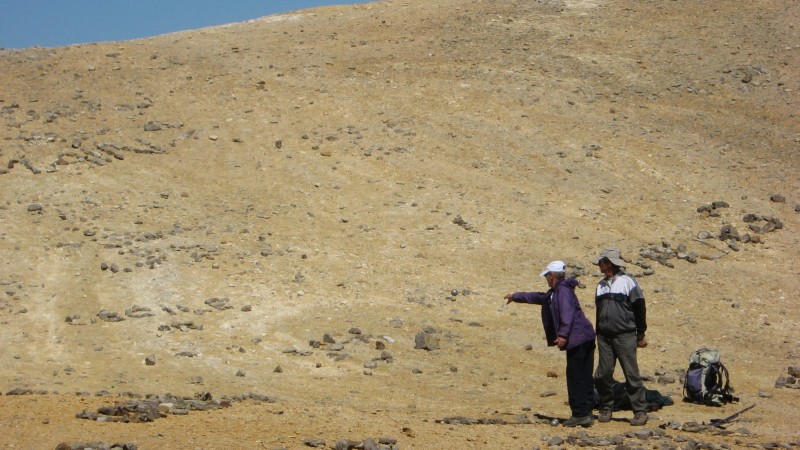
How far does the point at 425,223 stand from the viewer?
649 inches

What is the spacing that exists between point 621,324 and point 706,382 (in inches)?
64.1

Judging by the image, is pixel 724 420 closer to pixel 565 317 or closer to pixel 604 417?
pixel 604 417

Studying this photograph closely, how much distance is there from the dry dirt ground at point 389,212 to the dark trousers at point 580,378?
1.46 feet

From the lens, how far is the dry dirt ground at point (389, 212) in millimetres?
11055

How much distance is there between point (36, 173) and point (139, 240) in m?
2.73

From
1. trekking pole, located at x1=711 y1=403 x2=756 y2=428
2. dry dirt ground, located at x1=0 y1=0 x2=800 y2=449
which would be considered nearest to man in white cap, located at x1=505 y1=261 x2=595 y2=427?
dry dirt ground, located at x1=0 y1=0 x2=800 y2=449

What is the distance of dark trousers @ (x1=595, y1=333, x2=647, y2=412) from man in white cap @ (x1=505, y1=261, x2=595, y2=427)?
52cm

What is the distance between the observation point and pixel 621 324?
388 inches

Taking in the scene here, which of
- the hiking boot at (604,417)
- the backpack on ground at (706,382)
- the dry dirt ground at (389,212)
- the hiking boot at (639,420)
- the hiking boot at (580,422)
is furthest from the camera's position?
the dry dirt ground at (389,212)

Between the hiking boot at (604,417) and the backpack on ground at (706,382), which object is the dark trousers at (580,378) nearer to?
the hiking boot at (604,417)

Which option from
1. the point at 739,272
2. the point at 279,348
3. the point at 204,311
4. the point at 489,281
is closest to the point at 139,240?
the point at 204,311

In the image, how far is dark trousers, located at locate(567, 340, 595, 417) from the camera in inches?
371

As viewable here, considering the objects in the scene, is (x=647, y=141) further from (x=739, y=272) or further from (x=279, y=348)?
(x=279, y=348)

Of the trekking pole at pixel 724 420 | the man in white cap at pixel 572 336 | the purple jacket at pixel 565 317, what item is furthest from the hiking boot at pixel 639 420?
the purple jacket at pixel 565 317
